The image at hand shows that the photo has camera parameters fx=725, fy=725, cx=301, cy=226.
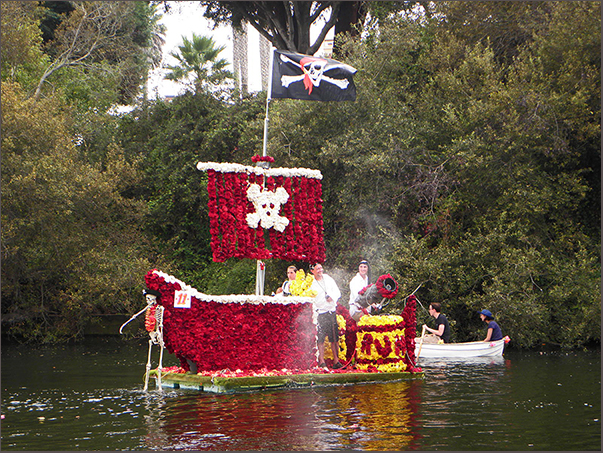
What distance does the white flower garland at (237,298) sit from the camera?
1400cm

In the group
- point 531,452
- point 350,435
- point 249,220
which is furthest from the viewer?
point 249,220

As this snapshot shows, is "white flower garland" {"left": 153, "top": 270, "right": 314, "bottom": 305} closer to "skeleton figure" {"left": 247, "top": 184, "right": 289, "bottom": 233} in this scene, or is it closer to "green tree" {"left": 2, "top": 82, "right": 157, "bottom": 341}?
"skeleton figure" {"left": 247, "top": 184, "right": 289, "bottom": 233}

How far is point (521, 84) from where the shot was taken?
25719mm

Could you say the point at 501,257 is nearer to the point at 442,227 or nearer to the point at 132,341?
the point at 442,227

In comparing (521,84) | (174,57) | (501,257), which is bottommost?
(501,257)

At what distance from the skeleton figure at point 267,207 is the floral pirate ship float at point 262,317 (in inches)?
0.8

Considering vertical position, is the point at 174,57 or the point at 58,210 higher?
the point at 174,57

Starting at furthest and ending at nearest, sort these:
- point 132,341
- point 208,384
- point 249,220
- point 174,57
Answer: point 174,57, point 132,341, point 249,220, point 208,384

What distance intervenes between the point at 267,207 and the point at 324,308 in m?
2.43

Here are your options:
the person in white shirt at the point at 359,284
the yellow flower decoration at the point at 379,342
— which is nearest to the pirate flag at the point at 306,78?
the person in white shirt at the point at 359,284

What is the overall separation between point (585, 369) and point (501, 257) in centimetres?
687

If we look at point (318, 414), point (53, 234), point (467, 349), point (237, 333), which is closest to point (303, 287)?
point (237, 333)

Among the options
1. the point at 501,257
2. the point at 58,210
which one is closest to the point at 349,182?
the point at 501,257

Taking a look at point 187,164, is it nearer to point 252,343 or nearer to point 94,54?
point 94,54
